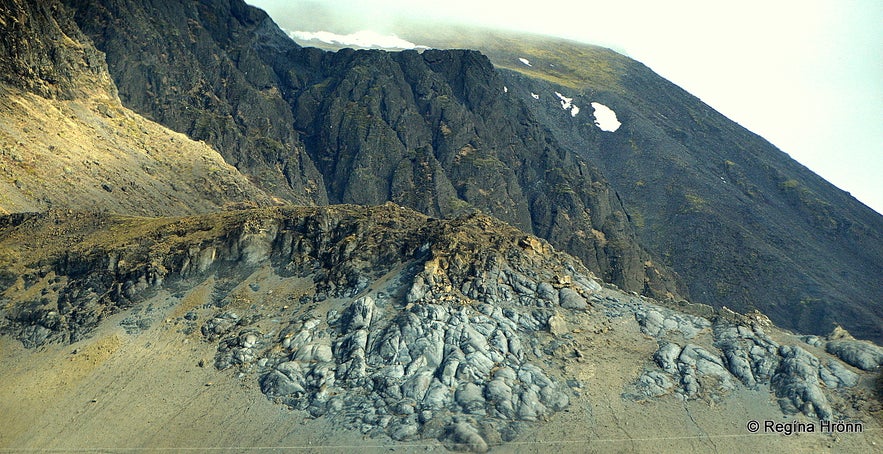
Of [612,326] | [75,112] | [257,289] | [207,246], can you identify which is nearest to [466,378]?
[612,326]

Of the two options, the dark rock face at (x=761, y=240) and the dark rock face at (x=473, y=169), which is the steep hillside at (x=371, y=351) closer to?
the dark rock face at (x=473, y=169)

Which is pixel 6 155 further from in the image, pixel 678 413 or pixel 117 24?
pixel 678 413

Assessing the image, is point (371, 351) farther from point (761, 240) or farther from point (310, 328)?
point (761, 240)

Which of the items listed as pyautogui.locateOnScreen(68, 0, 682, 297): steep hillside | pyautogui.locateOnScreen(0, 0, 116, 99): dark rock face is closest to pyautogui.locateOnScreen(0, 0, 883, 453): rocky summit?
pyautogui.locateOnScreen(0, 0, 116, 99): dark rock face

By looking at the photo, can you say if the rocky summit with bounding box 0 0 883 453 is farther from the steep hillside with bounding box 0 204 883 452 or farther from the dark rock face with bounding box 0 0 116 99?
the dark rock face with bounding box 0 0 116 99

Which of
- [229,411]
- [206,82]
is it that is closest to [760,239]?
[206,82]

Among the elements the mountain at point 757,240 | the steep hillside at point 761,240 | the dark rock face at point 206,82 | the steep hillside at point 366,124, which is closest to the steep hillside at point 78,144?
the dark rock face at point 206,82
